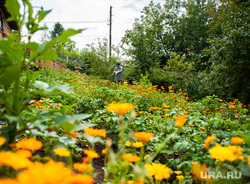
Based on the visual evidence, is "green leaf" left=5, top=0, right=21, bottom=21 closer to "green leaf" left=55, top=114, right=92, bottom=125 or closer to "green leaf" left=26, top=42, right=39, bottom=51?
"green leaf" left=26, top=42, right=39, bottom=51

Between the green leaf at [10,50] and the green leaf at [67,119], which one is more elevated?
the green leaf at [10,50]

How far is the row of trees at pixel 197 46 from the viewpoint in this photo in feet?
19.0

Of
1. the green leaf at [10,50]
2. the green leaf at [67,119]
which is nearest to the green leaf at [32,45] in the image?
the green leaf at [10,50]

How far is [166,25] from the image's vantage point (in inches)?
763

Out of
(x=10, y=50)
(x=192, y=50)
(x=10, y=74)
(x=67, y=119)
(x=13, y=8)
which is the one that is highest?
(x=192, y=50)

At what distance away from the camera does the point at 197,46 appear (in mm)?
18859

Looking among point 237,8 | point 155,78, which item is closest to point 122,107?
point 237,8

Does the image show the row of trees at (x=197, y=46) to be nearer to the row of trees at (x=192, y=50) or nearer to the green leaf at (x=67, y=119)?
the row of trees at (x=192, y=50)

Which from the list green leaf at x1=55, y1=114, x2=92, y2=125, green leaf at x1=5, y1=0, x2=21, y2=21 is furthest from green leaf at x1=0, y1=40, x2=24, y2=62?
green leaf at x1=55, y1=114, x2=92, y2=125

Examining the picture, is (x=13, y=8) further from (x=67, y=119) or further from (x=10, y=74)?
(x=67, y=119)

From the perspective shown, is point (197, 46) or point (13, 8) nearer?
point (13, 8)

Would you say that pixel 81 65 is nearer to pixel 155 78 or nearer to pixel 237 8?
pixel 155 78

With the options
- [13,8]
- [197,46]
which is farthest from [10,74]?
[197,46]

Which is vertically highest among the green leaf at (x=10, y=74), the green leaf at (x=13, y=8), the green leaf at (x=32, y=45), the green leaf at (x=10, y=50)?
the green leaf at (x=13, y=8)
